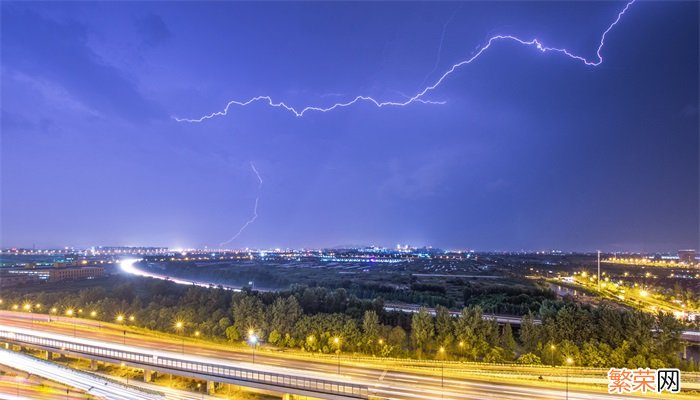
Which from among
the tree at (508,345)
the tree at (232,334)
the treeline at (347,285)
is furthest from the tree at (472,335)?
the treeline at (347,285)

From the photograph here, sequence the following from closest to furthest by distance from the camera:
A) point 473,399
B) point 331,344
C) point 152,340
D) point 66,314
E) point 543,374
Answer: point 473,399
point 543,374
point 331,344
point 152,340
point 66,314

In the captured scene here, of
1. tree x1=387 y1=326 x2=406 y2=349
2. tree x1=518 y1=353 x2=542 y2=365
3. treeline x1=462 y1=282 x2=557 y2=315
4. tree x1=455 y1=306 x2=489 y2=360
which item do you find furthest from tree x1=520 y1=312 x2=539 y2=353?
tree x1=387 y1=326 x2=406 y2=349

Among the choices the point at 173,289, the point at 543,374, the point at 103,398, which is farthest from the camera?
the point at 173,289

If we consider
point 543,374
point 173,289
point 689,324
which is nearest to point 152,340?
point 173,289

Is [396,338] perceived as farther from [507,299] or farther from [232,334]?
[507,299]

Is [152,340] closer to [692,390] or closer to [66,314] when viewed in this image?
[66,314]

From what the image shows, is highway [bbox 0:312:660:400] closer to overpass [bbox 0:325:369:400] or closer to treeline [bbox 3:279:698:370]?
overpass [bbox 0:325:369:400]
